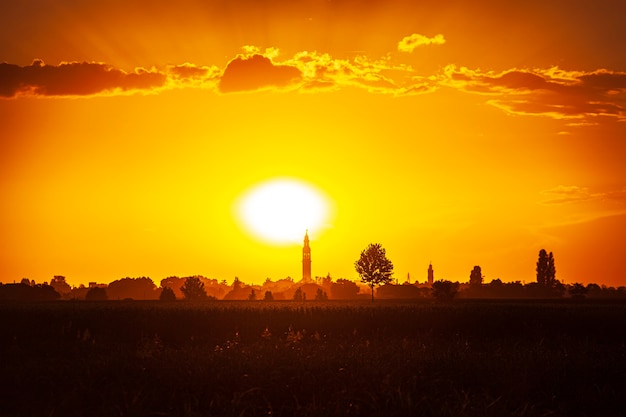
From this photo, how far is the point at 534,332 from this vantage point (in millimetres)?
48250

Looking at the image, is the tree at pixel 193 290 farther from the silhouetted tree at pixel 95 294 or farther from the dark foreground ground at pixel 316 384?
A: the dark foreground ground at pixel 316 384

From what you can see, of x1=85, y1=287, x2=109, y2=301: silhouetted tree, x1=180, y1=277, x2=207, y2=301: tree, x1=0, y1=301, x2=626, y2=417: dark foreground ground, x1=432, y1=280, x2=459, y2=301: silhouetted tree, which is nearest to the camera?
x1=0, y1=301, x2=626, y2=417: dark foreground ground

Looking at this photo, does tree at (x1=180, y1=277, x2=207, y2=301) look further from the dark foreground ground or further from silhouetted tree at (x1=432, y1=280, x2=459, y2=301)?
the dark foreground ground

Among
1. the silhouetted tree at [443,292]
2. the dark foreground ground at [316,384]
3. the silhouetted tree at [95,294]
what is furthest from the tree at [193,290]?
the dark foreground ground at [316,384]

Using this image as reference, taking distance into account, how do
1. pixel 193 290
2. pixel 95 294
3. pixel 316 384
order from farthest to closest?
1. pixel 193 290
2. pixel 95 294
3. pixel 316 384

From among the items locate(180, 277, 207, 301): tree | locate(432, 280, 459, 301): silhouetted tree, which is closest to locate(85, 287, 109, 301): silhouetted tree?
locate(180, 277, 207, 301): tree

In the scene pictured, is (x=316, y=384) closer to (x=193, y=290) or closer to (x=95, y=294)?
(x=95, y=294)

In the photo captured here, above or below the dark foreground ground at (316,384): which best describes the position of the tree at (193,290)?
above

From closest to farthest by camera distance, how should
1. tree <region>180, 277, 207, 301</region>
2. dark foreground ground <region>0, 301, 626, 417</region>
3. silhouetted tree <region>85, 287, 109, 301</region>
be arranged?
dark foreground ground <region>0, 301, 626, 417</region> → silhouetted tree <region>85, 287, 109, 301</region> → tree <region>180, 277, 207, 301</region>

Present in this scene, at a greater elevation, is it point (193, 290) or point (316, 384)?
point (193, 290)

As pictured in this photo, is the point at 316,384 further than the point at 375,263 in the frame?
No

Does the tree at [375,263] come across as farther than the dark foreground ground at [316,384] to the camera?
Yes

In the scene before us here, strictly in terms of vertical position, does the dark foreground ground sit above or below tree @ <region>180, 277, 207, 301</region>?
below

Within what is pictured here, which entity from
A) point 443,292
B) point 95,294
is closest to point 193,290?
point 95,294
